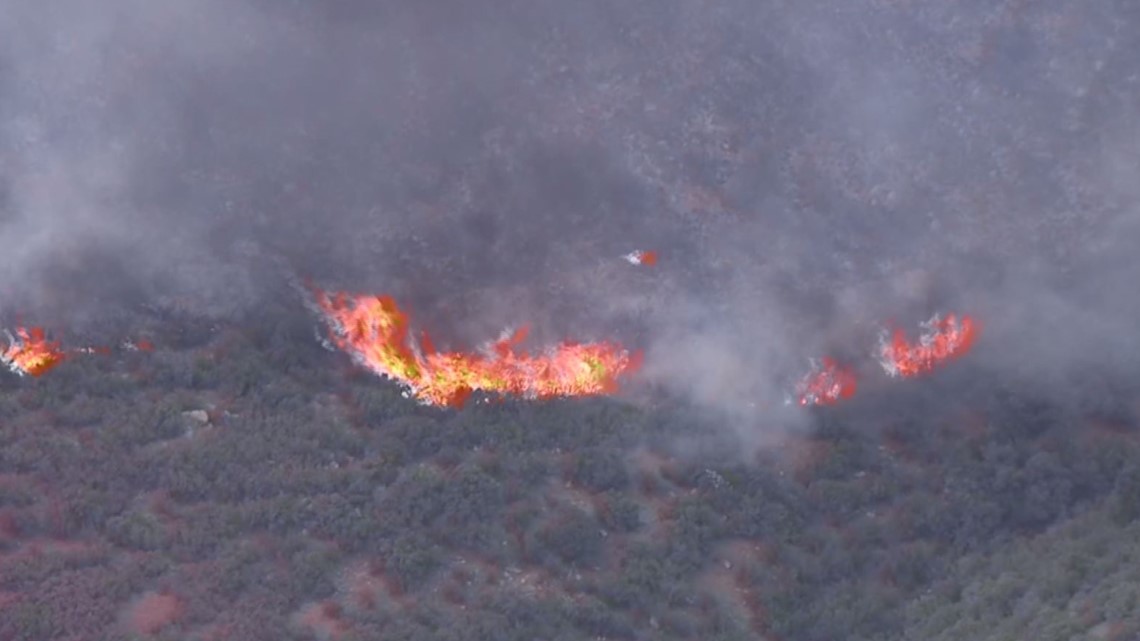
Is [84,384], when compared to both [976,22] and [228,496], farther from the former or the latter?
[976,22]

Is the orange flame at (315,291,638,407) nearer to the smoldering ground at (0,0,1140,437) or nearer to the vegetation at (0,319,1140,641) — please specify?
the smoldering ground at (0,0,1140,437)

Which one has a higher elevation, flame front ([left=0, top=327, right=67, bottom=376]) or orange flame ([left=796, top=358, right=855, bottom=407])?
orange flame ([left=796, top=358, right=855, bottom=407])

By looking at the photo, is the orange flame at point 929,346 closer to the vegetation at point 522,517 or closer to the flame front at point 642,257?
the vegetation at point 522,517

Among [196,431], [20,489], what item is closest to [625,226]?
[196,431]

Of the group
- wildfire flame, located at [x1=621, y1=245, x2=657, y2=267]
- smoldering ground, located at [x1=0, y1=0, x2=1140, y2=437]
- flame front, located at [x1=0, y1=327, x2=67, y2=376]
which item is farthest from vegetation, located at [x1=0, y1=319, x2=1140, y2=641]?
wildfire flame, located at [x1=621, y1=245, x2=657, y2=267]

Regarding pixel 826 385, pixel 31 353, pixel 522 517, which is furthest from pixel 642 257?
pixel 31 353

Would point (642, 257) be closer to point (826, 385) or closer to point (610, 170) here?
point (610, 170)

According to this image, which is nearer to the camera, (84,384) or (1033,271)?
(84,384)
